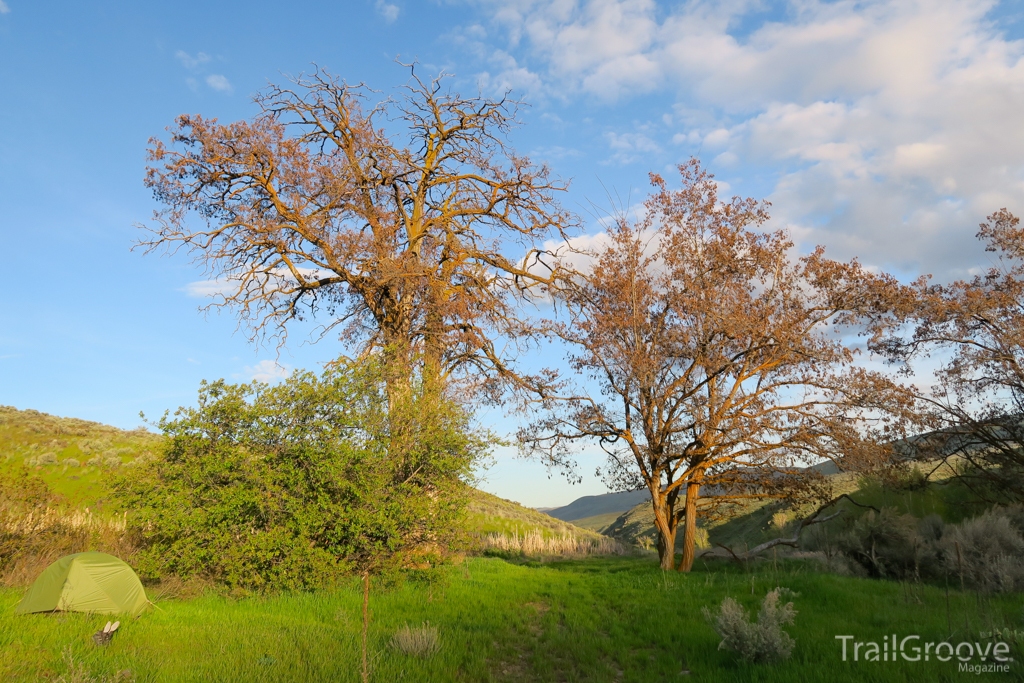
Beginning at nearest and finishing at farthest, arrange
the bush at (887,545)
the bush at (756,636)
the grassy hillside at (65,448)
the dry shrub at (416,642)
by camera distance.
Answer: the bush at (756,636)
the dry shrub at (416,642)
the bush at (887,545)
the grassy hillside at (65,448)

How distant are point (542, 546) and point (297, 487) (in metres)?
14.9

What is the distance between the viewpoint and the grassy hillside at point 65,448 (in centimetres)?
2638

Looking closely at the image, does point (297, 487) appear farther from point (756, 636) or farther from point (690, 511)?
point (690, 511)

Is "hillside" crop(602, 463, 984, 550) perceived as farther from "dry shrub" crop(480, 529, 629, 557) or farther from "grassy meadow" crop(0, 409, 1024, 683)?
"dry shrub" crop(480, 529, 629, 557)

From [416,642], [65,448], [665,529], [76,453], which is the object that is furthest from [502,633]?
[65,448]

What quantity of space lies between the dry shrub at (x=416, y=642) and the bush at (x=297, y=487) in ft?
13.9

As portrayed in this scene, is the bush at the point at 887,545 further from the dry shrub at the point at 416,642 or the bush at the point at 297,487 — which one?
the dry shrub at the point at 416,642

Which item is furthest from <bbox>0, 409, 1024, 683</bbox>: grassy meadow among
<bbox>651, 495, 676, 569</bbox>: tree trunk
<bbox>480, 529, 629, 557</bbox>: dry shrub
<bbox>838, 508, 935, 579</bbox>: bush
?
<bbox>480, 529, 629, 557</bbox>: dry shrub

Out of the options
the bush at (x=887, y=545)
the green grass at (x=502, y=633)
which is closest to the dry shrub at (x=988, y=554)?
the bush at (x=887, y=545)

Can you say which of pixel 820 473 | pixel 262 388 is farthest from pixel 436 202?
pixel 820 473

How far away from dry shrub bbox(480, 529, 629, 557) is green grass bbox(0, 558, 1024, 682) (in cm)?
1104

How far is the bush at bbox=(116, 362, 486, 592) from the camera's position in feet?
39.9

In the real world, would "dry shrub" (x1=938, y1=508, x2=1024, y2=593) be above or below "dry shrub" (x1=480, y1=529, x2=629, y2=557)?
above

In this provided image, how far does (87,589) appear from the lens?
9.99 m
